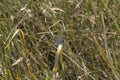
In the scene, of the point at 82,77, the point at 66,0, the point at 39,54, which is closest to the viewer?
the point at 82,77

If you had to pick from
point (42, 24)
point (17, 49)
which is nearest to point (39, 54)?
point (17, 49)

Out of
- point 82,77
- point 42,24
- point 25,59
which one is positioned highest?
point 42,24

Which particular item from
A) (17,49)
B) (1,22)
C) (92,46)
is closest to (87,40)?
(92,46)

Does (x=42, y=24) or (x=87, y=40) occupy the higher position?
(x=42, y=24)

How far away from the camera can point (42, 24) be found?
1.56 metres

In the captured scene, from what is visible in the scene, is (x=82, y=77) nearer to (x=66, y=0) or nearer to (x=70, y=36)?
(x=70, y=36)

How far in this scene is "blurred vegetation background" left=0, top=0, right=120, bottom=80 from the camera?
1242 millimetres

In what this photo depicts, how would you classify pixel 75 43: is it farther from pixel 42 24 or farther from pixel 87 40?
pixel 42 24

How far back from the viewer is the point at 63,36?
53.8 inches

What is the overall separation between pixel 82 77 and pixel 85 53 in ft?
0.73

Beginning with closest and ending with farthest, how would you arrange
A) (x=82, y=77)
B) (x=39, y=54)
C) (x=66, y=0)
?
(x=82, y=77) < (x=39, y=54) < (x=66, y=0)

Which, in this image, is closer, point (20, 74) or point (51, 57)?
point (20, 74)

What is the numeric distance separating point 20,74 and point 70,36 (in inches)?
13.0

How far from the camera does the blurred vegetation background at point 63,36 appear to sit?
4.08 feet
